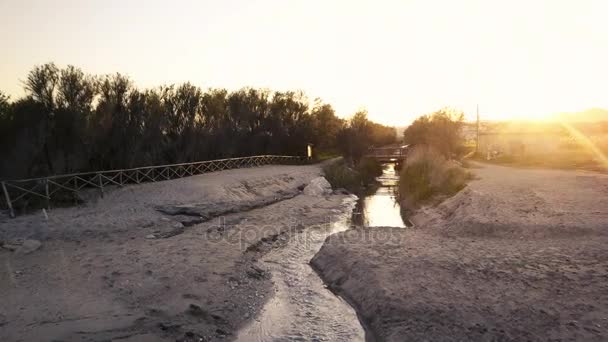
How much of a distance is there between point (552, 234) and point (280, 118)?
33.9m

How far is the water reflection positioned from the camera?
2053cm

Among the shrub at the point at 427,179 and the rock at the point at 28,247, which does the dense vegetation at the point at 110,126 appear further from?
the shrub at the point at 427,179

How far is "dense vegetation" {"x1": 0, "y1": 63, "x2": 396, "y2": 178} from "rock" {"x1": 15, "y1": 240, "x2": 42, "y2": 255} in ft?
27.0

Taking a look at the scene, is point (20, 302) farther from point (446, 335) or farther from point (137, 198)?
point (137, 198)

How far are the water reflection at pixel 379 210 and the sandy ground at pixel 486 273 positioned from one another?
3553 mm

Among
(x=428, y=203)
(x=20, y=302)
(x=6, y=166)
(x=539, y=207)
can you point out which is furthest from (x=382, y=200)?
(x=20, y=302)

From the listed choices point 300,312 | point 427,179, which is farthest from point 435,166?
point 300,312

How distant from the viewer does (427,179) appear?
28.4 m

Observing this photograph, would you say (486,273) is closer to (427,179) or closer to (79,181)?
(79,181)

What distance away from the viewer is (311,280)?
1175 centimetres

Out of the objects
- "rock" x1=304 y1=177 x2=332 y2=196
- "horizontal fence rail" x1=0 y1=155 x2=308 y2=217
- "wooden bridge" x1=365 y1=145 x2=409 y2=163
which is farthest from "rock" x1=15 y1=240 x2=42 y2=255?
"wooden bridge" x1=365 y1=145 x2=409 y2=163

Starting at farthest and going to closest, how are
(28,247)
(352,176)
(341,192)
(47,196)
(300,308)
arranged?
(352,176) → (341,192) → (47,196) → (28,247) → (300,308)

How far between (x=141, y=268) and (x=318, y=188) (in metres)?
20.2

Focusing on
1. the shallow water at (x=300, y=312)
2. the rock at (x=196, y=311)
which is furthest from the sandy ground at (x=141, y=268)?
the shallow water at (x=300, y=312)
